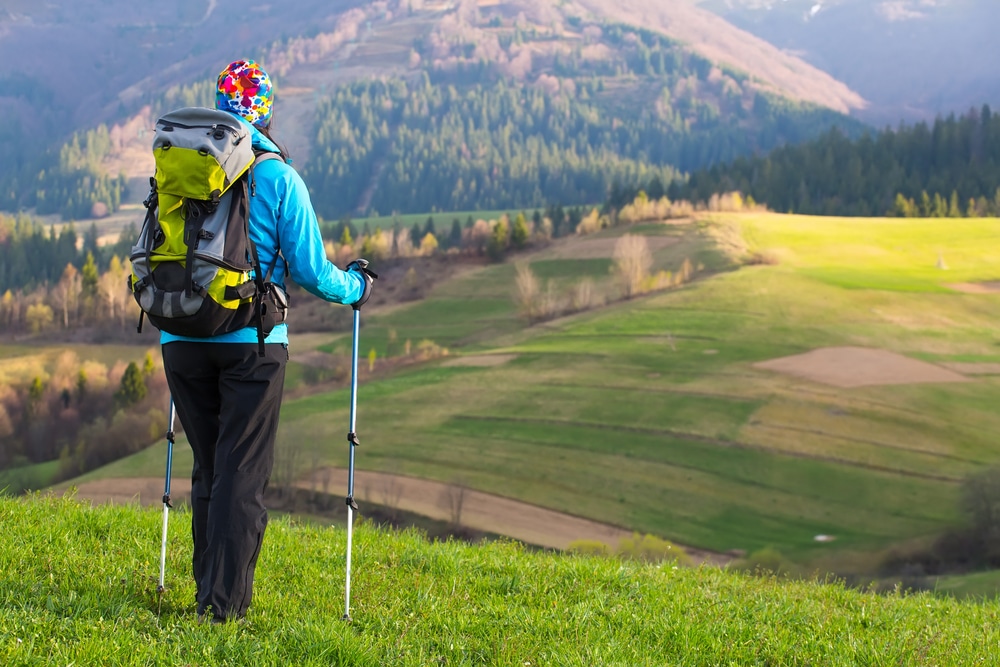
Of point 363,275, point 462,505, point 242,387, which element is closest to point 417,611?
point 242,387

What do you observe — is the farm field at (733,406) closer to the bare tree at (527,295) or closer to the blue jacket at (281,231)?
the bare tree at (527,295)

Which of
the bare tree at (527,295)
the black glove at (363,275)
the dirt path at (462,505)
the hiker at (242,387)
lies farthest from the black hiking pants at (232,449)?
the bare tree at (527,295)

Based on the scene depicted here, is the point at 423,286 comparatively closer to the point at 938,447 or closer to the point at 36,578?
the point at 938,447

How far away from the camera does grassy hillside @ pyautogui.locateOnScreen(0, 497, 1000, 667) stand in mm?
4871

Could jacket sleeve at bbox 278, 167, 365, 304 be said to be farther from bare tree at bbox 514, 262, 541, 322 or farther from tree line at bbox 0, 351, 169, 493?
bare tree at bbox 514, 262, 541, 322

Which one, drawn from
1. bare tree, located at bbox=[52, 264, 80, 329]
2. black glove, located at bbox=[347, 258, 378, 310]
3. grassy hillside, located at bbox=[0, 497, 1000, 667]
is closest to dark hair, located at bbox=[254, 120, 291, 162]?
black glove, located at bbox=[347, 258, 378, 310]

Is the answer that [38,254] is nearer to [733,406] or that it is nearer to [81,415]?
[81,415]

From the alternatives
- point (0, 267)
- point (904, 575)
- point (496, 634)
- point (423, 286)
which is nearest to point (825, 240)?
point (423, 286)

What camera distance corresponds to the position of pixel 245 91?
18.6 ft

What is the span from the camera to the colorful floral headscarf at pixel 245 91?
5.66 m

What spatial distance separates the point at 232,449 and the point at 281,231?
1.24 meters

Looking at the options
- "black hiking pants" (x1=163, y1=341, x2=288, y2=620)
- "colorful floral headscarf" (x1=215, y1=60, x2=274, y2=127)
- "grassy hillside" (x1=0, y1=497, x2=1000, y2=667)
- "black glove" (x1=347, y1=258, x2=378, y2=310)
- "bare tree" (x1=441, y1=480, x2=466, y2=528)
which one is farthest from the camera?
"bare tree" (x1=441, y1=480, x2=466, y2=528)

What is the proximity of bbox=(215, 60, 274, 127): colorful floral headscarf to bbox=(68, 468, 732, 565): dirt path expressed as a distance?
49228 millimetres

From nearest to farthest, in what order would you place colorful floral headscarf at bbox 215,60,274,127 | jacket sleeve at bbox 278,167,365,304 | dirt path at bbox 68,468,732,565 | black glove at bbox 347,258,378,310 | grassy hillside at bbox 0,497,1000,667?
grassy hillside at bbox 0,497,1000,667
jacket sleeve at bbox 278,167,365,304
colorful floral headscarf at bbox 215,60,274,127
black glove at bbox 347,258,378,310
dirt path at bbox 68,468,732,565
